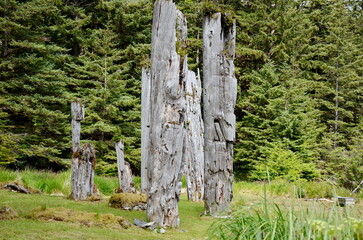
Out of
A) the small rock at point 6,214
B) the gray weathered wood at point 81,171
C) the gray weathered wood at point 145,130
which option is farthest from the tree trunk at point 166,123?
the gray weathered wood at point 145,130

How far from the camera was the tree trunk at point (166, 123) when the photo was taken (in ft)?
17.0

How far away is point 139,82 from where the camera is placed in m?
19.1

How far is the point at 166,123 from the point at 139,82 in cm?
1419

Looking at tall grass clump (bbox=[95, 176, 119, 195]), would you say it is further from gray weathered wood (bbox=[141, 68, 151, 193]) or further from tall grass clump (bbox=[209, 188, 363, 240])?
tall grass clump (bbox=[209, 188, 363, 240])

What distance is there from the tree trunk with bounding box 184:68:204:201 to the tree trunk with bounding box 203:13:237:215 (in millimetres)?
1739

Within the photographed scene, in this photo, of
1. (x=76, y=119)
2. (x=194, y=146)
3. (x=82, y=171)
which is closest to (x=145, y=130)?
(x=76, y=119)

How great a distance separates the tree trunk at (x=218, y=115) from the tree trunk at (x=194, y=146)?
68.5 inches

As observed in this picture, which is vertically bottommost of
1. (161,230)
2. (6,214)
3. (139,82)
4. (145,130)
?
A: (161,230)

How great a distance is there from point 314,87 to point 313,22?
5.86 meters

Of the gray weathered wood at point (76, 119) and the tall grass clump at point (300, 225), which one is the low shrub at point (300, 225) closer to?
the tall grass clump at point (300, 225)

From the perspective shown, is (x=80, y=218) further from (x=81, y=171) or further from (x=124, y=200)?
(x=81, y=171)

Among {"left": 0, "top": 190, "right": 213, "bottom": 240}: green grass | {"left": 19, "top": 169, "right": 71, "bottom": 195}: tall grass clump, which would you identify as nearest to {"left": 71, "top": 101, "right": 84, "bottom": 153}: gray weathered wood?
{"left": 19, "top": 169, "right": 71, "bottom": 195}: tall grass clump

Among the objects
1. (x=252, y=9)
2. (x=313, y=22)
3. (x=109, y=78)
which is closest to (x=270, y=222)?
(x=109, y=78)

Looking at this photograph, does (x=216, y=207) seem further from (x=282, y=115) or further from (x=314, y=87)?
(x=314, y=87)
